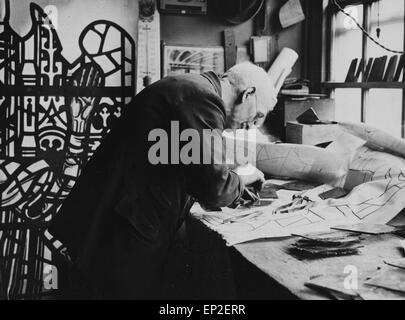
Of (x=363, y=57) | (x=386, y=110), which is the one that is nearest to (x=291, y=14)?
(x=363, y=57)

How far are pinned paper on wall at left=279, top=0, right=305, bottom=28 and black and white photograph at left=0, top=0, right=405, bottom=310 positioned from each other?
11 mm

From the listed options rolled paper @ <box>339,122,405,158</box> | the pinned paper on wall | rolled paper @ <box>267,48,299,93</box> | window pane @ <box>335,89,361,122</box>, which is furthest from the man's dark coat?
the pinned paper on wall

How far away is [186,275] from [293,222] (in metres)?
0.89

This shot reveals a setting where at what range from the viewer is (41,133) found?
140 inches

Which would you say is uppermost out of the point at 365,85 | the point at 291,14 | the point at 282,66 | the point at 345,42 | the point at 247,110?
the point at 291,14

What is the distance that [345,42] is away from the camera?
3564 mm

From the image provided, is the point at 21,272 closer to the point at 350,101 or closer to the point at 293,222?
the point at 293,222

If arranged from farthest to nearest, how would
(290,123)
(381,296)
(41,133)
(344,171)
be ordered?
(41,133) < (290,123) < (344,171) < (381,296)

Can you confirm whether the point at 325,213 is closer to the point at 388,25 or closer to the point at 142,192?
the point at 142,192

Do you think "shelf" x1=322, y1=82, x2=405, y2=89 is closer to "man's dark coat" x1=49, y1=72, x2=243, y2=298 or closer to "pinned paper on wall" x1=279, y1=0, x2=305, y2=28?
"pinned paper on wall" x1=279, y1=0, x2=305, y2=28

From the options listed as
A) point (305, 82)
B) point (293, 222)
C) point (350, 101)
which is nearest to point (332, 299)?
point (293, 222)

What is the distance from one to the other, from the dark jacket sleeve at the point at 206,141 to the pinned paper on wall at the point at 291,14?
2.25 metres

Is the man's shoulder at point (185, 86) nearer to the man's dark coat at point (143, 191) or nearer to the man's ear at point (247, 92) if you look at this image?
the man's dark coat at point (143, 191)

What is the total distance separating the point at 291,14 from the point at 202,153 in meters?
2.44
